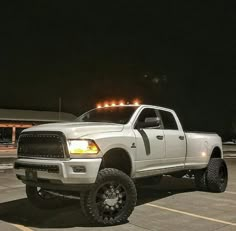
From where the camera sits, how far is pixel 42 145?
646 cm

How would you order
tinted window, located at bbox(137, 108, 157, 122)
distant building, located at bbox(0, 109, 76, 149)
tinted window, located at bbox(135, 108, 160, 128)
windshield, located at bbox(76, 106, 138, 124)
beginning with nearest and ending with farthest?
tinted window, located at bbox(135, 108, 160, 128) < windshield, located at bbox(76, 106, 138, 124) < tinted window, located at bbox(137, 108, 157, 122) < distant building, located at bbox(0, 109, 76, 149)

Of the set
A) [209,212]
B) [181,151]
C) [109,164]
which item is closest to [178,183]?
[181,151]

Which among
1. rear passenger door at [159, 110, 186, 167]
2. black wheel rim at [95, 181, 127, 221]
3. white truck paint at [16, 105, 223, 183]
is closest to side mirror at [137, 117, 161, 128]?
white truck paint at [16, 105, 223, 183]

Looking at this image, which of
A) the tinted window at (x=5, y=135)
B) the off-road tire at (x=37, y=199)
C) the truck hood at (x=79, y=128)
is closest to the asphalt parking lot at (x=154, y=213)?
the off-road tire at (x=37, y=199)

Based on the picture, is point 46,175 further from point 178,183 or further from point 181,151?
point 178,183

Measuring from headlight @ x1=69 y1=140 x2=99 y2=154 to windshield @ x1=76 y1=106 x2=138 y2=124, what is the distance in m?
1.22

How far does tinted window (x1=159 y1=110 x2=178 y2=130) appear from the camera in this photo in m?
8.52

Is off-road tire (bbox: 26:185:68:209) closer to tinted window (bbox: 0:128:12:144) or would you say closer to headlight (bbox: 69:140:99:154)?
headlight (bbox: 69:140:99:154)

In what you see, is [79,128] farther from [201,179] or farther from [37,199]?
[201,179]

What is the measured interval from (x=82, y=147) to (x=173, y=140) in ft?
8.93

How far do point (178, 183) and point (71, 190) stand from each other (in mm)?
6026

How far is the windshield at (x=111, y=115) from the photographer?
7.49 m

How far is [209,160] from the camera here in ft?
32.0

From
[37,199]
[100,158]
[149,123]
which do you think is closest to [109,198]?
[100,158]
